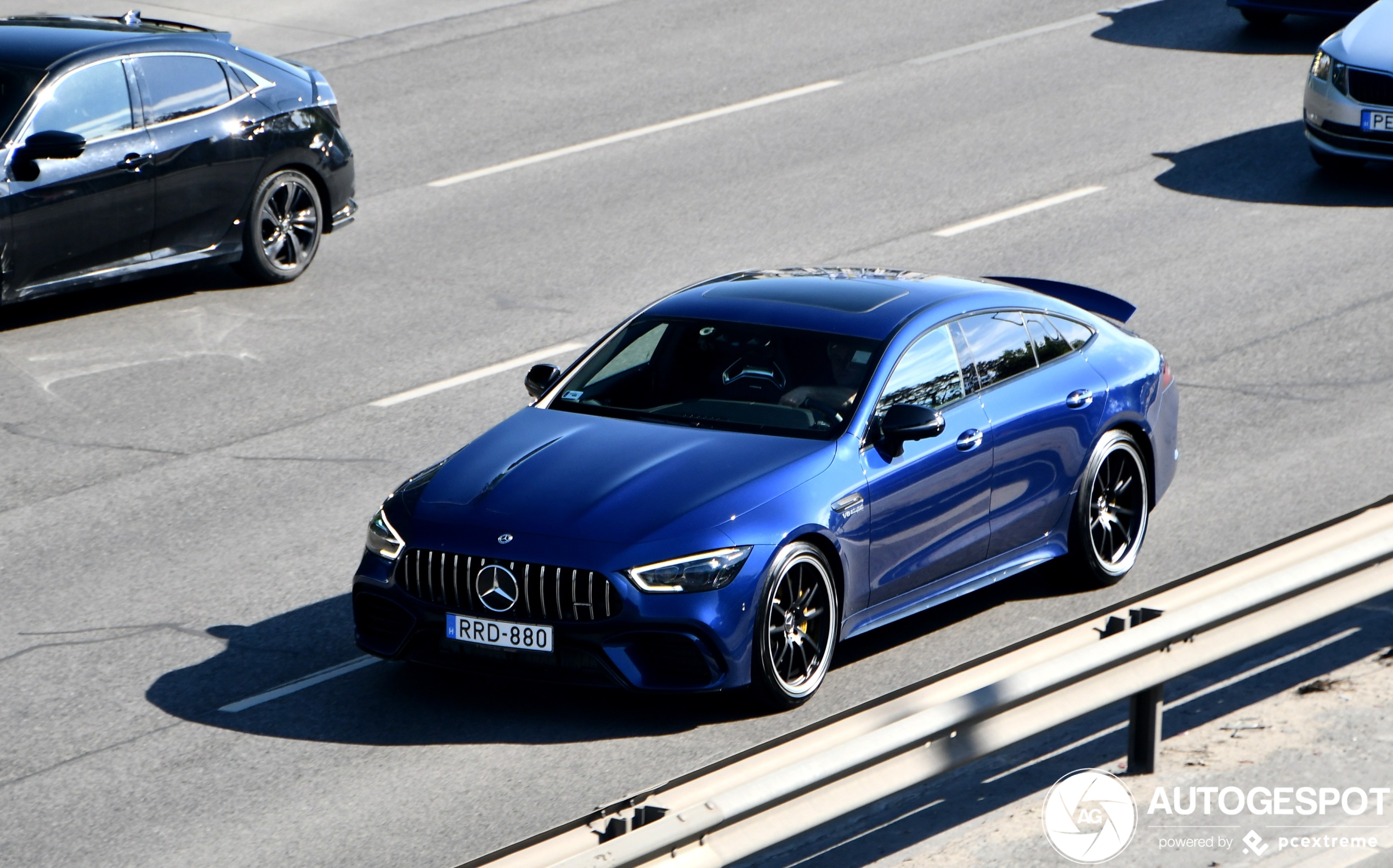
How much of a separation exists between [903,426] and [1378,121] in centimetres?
984

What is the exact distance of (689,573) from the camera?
7492 millimetres

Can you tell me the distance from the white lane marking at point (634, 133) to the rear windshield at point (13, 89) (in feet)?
13.1

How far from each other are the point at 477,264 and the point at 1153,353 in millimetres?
6325

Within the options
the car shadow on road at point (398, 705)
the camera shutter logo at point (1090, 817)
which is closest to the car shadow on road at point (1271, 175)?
the car shadow on road at point (398, 705)

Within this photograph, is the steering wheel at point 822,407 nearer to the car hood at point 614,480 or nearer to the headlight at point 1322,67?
the car hood at point 614,480

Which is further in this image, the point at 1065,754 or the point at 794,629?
Answer: the point at 794,629

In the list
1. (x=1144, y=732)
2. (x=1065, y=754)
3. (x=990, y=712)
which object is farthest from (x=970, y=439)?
(x=990, y=712)

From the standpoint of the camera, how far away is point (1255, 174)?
1692 cm

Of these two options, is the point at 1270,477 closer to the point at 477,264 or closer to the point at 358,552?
the point at 358,552

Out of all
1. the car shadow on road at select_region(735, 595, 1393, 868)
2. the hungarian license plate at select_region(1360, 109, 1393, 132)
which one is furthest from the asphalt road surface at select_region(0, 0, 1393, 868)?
the car shadow on road at select_region(735, 595, 1393, 868)

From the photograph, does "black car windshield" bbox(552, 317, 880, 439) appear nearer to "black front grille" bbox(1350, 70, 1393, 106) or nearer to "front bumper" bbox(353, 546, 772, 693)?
"front bumper" bbox(353, 546, 772, 693)

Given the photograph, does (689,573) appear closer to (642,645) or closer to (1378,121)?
(642,645)

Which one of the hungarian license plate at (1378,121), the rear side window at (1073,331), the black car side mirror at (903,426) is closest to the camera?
the black car side mirror at (903,426)

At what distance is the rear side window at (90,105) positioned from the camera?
13383 mm
